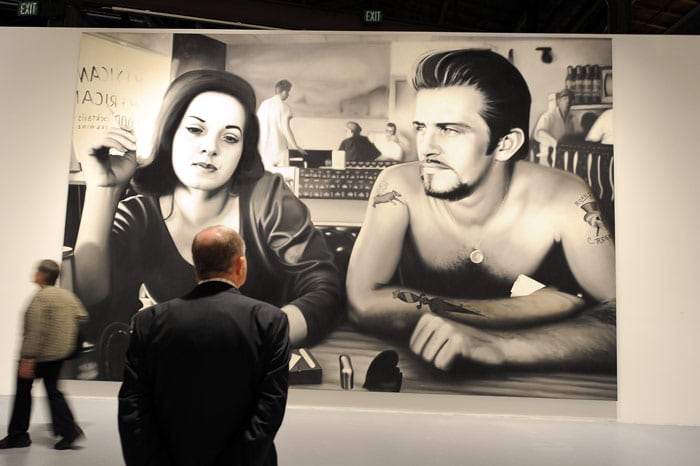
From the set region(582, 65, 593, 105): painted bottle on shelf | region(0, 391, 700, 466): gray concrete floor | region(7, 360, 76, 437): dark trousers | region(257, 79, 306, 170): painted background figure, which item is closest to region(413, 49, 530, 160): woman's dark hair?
region(582, 65, 593, 105): painted bottle on shelf

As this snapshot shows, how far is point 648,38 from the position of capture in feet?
20.3

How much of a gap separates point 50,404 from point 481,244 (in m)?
3.94

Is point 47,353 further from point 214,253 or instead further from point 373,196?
point 373,196

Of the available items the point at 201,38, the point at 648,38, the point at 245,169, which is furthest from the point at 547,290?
the point at 201,38

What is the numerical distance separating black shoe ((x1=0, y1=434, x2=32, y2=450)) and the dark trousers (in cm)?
2

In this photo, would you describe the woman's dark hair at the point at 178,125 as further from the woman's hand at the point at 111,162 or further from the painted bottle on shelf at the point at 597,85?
the painted bottle on shelf at the point at 597,85

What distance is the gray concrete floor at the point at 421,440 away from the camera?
397 cm

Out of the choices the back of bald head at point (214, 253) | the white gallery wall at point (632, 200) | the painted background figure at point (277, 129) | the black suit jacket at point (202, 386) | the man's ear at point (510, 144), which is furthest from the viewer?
the painted background figure at point (277, 129)

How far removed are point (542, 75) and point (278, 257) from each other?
3.24 m

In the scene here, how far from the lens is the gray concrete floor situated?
3967 millimetres

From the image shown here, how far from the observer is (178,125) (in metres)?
6.38

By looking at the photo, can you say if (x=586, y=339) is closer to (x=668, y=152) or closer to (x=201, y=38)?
(x=668, y=152)

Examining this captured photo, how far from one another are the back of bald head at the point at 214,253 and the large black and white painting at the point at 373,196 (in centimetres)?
417

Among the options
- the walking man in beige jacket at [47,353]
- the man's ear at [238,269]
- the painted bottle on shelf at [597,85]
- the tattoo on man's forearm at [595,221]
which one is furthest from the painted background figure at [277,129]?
the man's ear at [238,269]
